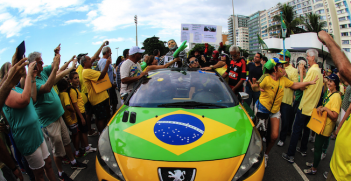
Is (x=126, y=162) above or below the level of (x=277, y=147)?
above

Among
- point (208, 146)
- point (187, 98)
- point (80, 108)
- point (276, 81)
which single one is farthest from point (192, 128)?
point (80, 108)

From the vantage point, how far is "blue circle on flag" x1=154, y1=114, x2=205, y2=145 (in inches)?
72.0

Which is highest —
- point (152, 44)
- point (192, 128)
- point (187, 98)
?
point (152, 44)

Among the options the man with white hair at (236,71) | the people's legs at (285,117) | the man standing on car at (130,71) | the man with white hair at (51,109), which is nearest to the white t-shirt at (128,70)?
the man standing on car at (130,71)

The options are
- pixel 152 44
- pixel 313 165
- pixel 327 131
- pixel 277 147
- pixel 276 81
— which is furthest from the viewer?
pixel 152 44

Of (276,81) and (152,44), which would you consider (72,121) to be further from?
(152,44)

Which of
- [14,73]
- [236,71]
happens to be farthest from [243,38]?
[14,73]

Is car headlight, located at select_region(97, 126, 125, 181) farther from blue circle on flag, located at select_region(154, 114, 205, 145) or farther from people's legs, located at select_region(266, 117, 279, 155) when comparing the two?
people's legs, located at select_region(266, 117, 279, 155)

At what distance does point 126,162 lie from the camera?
1694mm

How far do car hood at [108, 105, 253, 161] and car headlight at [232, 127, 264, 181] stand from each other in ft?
0.20

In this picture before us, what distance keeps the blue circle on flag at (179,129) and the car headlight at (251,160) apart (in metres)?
0.46

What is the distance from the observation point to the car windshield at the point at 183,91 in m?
2.48

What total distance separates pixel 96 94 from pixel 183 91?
217 centimetres

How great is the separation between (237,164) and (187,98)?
1.15 meters
